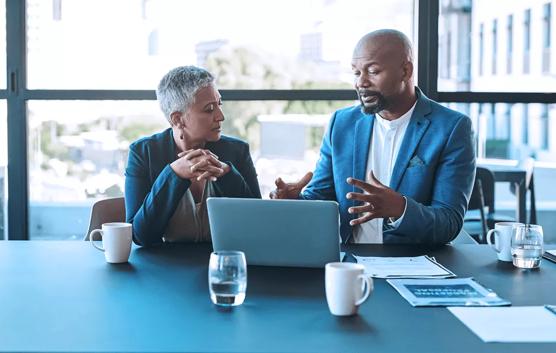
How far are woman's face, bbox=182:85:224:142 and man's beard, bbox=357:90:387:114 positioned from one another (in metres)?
0.56

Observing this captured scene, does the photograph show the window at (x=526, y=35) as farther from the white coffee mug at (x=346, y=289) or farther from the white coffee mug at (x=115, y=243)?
the white coffee mug at (x=346, y=289)

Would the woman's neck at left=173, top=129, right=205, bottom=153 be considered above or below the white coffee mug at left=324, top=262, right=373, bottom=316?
above

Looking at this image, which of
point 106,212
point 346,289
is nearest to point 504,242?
point 346,289

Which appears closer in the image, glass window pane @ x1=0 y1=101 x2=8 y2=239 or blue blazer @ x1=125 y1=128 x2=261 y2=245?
blue blazer @ x1=125 y1=128 x2=261 y2=245

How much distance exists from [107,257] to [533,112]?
2.68 metres

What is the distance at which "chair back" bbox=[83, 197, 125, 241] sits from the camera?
258cm

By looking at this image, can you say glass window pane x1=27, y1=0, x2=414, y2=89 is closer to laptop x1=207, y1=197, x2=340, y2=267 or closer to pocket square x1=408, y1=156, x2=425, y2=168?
pocket square x1=408, y1=156, x2=425, y2=168

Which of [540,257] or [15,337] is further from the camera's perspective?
[540,257]

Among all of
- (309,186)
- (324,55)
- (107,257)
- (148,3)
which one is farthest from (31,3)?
(107,257)

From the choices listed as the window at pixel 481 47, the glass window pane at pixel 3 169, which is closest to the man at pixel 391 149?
the window at pixel 481 47

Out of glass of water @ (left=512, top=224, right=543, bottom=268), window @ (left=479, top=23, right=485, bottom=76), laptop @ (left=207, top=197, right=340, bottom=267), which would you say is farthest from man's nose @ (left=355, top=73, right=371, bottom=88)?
window @ (left=479, top=23, right=485, bottom=76)

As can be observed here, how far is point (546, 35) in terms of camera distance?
A: 3.88 meters

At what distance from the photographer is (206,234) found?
2.46 metres

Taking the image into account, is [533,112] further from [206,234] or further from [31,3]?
[31,3]
